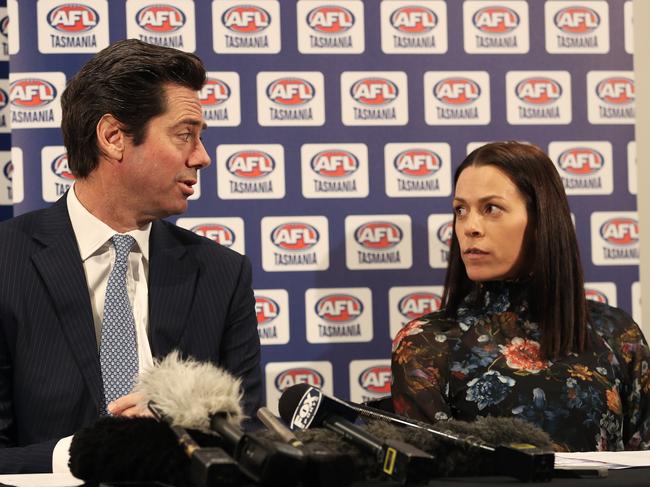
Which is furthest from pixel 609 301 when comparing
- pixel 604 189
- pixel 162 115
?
pixel 162 115

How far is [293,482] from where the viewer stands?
903 mm

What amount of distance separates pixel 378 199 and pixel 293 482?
7.37 feet

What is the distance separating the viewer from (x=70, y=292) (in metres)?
2.16

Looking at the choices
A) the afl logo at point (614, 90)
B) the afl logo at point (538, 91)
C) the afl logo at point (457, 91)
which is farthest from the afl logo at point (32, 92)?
the afl logo at point (614, 90)

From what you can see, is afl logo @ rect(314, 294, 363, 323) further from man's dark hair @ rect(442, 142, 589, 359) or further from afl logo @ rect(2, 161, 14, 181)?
afl logo @ rect(2, 161, 14, 181)

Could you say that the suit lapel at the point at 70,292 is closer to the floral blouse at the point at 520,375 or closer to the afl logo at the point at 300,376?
the floral blouse at the point at 520,375

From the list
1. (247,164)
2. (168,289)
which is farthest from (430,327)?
(247,164)

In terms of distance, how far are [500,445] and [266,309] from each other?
1.99 metres

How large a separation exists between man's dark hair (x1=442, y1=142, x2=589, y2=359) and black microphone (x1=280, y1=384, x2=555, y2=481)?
1.28m

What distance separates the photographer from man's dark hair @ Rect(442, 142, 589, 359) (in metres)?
2.43

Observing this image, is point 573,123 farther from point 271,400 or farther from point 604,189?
point 271,400

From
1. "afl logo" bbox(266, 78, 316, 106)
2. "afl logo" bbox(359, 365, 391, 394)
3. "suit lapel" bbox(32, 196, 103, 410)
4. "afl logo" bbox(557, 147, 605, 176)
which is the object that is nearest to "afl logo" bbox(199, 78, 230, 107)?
"afl logo" bbox(266, 78, 316, 106)

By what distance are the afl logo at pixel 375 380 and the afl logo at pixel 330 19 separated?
1.17 meters

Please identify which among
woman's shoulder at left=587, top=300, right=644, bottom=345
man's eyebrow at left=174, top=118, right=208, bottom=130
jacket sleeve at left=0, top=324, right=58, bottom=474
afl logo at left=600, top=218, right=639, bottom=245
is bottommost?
jacket sleeve at left=0, top=324, right=58, bottom=474
